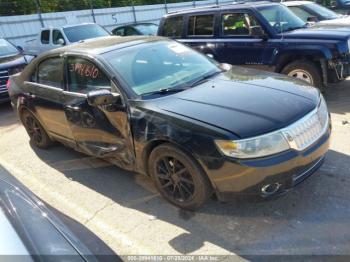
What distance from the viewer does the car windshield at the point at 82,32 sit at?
35.4 feet

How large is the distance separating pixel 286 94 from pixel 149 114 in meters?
1.32

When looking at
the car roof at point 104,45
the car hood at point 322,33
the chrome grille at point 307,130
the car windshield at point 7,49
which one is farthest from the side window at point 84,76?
the car windshield at point 7,49

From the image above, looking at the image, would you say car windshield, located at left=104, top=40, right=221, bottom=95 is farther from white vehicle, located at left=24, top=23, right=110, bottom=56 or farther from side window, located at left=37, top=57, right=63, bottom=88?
white vehicle, located at left=24, top=23, right=110, bottom=56

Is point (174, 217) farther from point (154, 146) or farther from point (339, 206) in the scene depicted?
point (339, 206)

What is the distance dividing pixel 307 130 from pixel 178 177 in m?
1.21

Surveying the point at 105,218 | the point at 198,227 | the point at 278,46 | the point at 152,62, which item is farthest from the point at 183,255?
the point at 278,46

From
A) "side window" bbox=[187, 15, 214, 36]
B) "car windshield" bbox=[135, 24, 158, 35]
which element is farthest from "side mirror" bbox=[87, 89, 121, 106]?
"car windshield" bbox=[135, 24, 158, 35]

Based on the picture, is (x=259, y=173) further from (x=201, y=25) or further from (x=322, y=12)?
(x=322, y=12)

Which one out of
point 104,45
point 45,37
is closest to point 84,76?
point 104,45

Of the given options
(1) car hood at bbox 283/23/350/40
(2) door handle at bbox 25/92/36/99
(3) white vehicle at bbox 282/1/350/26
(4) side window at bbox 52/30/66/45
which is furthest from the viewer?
(4) side window at bbox 52/30/66/45

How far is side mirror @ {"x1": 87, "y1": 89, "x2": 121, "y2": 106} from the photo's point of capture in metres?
3.58

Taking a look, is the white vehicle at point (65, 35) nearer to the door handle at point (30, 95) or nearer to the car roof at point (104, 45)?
the door handle at point (30, 95)

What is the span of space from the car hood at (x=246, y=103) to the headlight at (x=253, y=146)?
0.05 meters

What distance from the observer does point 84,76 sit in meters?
4.17
